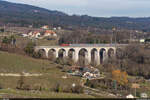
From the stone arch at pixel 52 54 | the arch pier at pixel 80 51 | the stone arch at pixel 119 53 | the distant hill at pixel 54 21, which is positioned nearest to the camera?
the stone arch at pixel 52 54

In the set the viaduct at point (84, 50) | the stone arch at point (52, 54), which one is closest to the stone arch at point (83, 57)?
the viaduct at point (84, 50)

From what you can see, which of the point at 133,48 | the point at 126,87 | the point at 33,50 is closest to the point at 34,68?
the point at 33,50

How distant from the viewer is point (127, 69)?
36.5 m

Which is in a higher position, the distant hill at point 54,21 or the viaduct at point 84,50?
the distant hill at point 54,21

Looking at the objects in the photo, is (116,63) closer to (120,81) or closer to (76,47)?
(76,47)

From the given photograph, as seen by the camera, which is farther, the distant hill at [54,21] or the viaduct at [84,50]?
the distant hill at [54,21]

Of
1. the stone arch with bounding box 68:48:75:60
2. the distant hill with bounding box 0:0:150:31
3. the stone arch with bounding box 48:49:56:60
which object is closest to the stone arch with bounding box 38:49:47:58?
the stone arch with bounding box 48:49:56:60

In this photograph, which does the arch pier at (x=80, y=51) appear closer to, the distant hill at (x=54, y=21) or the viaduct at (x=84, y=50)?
the viaduct at (x=84, y=50)

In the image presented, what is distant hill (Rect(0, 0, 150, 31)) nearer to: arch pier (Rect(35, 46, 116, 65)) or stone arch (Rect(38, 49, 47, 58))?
arch pier (Rect(35, 46, 116, 65))

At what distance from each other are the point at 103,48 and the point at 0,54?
1880cm

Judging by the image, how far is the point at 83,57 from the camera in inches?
1799

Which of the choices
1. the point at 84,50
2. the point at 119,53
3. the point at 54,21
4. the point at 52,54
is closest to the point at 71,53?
the point at 84,50

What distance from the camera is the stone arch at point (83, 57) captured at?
40.5 meters

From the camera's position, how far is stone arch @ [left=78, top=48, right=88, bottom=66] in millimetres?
40487
